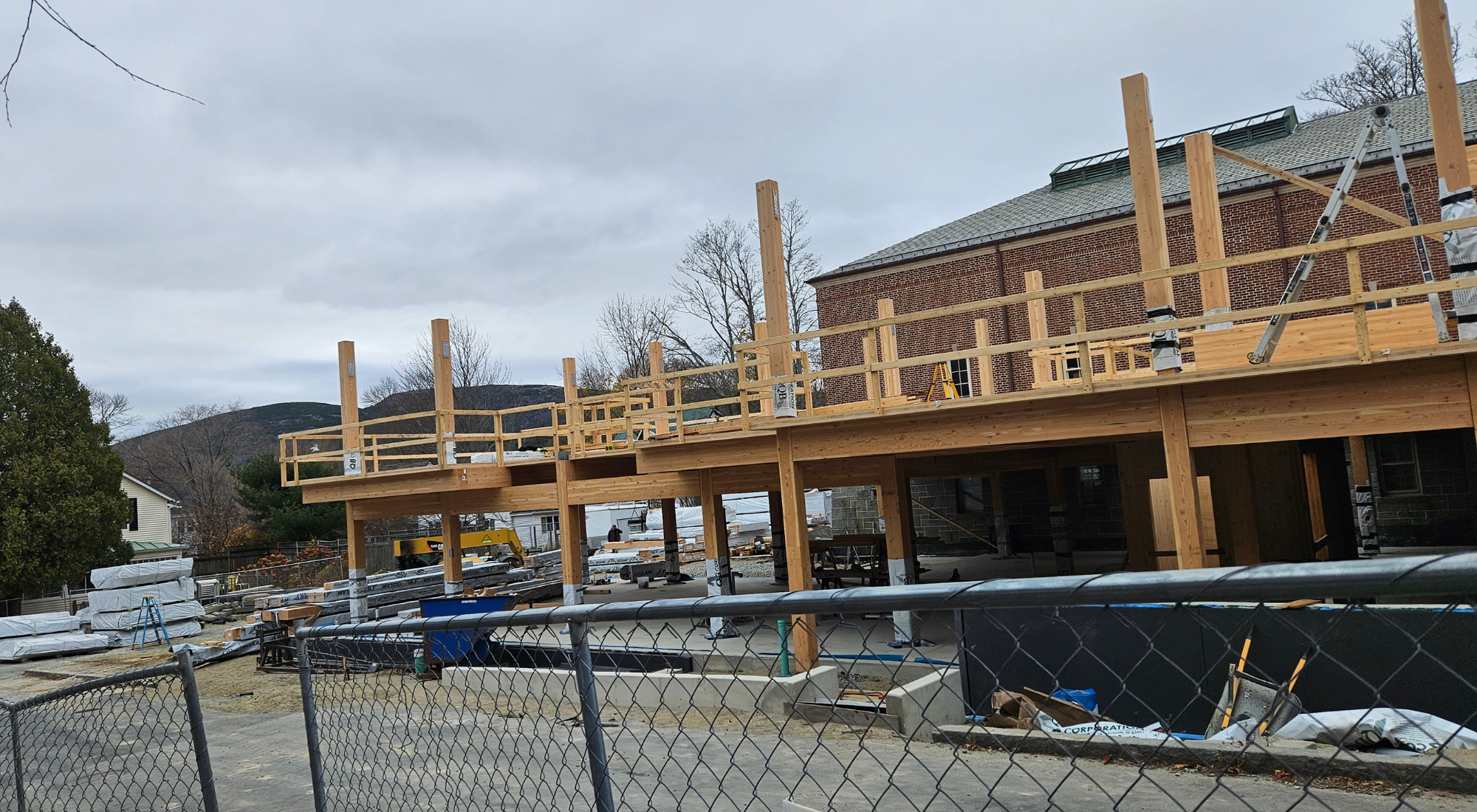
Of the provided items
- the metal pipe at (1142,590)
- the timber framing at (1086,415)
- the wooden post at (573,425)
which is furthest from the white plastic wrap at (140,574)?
the metal pipe at (1142,590)

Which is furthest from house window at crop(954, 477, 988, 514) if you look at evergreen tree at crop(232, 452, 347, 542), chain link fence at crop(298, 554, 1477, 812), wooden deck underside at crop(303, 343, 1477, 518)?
evergreen tree at crop(232, 452, 347, 542)

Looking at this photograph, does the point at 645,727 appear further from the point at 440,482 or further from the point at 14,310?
the point at 14,310

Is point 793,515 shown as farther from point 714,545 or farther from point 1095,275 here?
point 1095,275

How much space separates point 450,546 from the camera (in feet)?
78.1

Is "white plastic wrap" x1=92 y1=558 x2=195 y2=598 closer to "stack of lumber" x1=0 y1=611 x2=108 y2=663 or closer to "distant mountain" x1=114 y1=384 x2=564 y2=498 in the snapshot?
"stack of lumber" x1=0 y1=611 x2=108 y2=663

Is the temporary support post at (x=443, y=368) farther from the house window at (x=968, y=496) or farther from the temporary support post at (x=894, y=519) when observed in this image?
the house window at (x=968, y=496)

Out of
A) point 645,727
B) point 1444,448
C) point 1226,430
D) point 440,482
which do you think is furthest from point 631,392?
point 1444,448

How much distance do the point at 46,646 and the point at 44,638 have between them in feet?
3.17

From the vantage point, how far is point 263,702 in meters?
15.6

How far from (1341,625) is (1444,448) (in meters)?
20.6

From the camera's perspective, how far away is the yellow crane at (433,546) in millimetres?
36406

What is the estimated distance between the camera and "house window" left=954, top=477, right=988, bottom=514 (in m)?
33.0

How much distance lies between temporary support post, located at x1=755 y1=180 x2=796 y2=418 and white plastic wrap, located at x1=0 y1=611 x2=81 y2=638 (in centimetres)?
2439

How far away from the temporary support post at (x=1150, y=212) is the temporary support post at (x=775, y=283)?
498 cm
